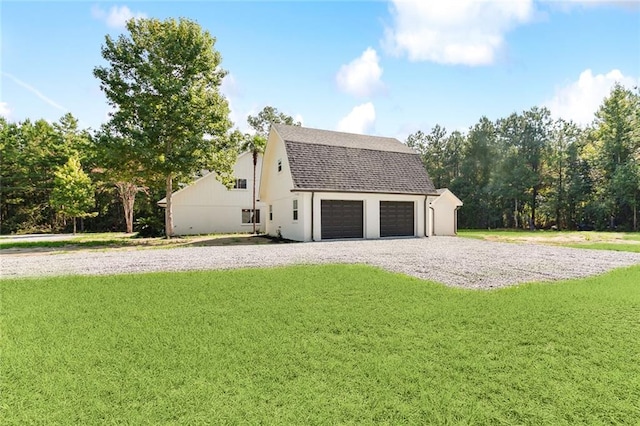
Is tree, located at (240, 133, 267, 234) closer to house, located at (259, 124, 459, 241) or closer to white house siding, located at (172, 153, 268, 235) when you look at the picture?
white house siding, located at (172, 153, 268, 235)

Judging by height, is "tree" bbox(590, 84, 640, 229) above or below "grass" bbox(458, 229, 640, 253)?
above

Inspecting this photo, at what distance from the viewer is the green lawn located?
8.86ft

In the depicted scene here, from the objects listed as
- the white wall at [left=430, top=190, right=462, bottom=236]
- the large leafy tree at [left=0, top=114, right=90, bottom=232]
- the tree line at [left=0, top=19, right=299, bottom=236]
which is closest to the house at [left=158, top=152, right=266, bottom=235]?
the tree line at [left=0, top=19, right=299, bottom=236]

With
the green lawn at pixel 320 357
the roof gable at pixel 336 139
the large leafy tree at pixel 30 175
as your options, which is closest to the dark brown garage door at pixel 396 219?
the roof gable at pixel 336 139

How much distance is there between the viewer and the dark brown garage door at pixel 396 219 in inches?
794

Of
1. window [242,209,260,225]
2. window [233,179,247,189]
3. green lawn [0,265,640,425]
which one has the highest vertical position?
window [233,179,247,189]

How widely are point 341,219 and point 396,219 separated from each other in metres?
3.74

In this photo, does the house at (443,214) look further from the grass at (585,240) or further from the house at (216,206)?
the house at (216,206)

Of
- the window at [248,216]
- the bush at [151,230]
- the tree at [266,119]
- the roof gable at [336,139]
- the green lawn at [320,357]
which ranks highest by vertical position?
the tree at [266,119]

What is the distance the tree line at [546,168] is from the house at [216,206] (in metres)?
25.6

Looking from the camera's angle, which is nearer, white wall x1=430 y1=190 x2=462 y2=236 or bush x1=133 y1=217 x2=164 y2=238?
bush x1=133 y1=217 x2=164 y2=238

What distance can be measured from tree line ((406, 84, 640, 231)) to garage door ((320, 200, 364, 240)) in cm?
2444

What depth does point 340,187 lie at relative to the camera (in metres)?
18.7

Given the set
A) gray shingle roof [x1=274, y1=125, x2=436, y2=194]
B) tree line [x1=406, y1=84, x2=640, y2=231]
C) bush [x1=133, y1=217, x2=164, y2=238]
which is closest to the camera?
gray shingle roof [x1=274, y1=125, x2=436, y2=194]
